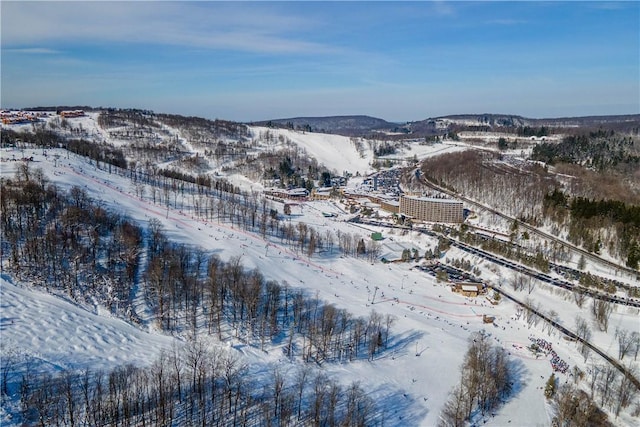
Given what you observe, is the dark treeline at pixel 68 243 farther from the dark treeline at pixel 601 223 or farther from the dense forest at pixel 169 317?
the dark treeline at pixel 601 223

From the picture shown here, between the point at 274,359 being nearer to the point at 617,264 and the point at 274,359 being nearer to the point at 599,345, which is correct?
the point at 599,345

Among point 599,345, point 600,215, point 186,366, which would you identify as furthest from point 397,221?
point 186,366

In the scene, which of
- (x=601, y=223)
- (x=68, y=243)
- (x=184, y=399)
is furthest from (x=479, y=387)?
(x=601, y=223)

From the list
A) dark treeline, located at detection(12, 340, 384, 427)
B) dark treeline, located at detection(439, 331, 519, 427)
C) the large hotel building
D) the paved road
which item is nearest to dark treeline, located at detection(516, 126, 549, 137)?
the paved road

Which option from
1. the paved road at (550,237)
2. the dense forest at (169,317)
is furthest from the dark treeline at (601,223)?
the dense forest at (169,317)

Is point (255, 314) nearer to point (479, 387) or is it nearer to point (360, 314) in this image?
point (360, 314)

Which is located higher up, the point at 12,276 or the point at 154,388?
the point at 12,276

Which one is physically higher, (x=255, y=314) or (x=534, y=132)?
(x=534, y=132)
